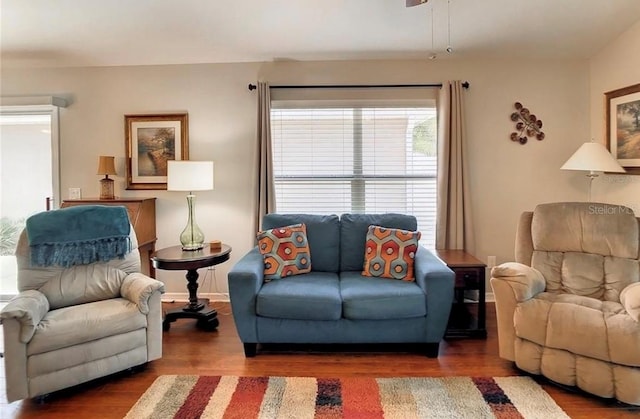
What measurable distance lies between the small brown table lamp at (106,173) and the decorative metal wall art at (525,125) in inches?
154

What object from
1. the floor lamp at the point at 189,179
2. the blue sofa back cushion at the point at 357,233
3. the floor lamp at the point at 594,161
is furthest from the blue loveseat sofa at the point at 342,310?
the floor lamp at the point at 594,161

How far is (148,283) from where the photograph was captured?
2545 mm

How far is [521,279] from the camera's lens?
2.41m

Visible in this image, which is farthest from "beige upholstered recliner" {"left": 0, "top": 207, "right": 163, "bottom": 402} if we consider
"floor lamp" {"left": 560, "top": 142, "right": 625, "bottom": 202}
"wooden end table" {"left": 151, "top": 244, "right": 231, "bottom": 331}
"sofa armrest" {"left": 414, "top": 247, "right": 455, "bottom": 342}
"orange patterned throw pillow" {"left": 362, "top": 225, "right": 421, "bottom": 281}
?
"floor lamp" {"left": 560, "top": 142, "right": 625, "bottom": 202}

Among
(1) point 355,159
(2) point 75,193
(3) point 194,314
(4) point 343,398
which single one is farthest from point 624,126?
(2) point 75,193

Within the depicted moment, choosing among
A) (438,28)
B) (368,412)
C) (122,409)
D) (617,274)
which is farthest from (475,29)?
(122,409)

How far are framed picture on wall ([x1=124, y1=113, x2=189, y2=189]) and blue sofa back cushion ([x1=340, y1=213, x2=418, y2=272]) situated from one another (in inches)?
70.3

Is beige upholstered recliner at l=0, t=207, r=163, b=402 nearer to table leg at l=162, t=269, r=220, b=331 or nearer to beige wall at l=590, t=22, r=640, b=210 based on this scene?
table leg at l=162, t=269, r=220, b=331

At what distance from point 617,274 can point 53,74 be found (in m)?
5.15

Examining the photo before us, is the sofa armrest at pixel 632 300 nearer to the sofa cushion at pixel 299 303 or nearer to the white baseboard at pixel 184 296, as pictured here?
the sofa cushion at pixel 299 303

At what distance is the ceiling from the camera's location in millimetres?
2961

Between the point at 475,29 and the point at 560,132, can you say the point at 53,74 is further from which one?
the point at 560,132

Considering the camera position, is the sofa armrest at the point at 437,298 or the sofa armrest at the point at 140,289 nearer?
the sofa armrest at the point at 140,289

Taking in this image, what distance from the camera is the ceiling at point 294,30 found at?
296 centimetres
